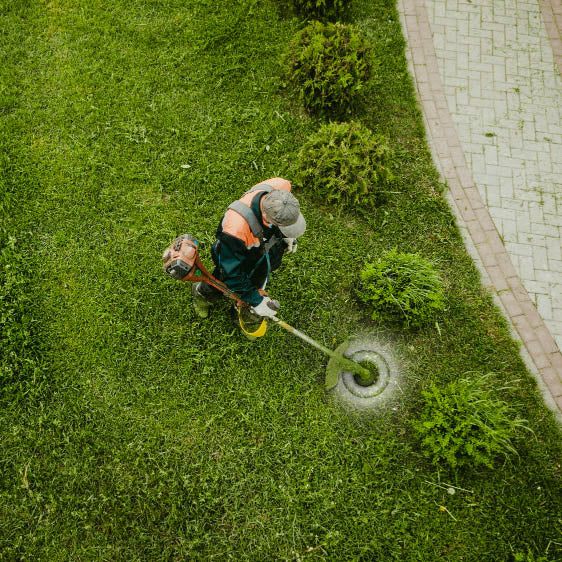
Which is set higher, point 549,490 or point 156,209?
point 156,209

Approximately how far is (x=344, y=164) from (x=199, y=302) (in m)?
A: 2.35

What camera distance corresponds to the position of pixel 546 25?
6.94 meters

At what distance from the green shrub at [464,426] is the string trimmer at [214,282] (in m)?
0.74

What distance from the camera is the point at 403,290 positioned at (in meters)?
4.76

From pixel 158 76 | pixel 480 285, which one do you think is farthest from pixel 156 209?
pixel 480 285

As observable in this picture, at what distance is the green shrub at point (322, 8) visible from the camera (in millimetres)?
6371

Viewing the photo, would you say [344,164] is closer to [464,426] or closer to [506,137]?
[506,137]

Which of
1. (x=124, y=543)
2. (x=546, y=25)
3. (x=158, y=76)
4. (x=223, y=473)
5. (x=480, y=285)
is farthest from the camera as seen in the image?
(x=546, y=25)

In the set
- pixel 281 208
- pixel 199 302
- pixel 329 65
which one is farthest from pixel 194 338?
pixel 329 65

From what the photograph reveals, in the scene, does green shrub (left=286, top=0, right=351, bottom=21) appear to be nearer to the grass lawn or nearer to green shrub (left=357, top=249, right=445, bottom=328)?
the grass lawn

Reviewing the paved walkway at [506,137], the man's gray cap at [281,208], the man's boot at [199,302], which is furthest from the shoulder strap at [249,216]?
the paved walkway at [506,137]

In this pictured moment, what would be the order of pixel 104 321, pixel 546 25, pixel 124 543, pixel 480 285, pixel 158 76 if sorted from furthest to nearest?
pixel 546 25
pixel 158 76
pixel 480 285
pixel 104 321
pixel 124 543

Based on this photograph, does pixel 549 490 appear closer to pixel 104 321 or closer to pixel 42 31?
pixel 104 321

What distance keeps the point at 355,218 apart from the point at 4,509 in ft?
15.9
